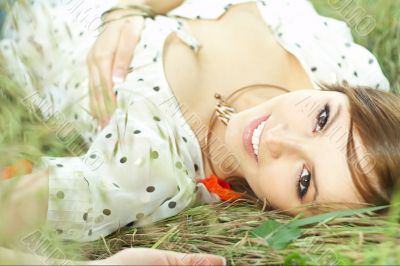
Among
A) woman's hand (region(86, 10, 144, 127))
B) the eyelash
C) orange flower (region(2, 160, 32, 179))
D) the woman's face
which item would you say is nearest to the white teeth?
the woman's face

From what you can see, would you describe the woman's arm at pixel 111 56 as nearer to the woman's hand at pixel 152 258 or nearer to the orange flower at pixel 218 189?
the orange flower at pixel 218 189

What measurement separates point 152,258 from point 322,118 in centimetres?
49

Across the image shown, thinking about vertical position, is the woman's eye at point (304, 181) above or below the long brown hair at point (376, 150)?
below

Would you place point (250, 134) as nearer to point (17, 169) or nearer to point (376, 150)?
point (376, 150)

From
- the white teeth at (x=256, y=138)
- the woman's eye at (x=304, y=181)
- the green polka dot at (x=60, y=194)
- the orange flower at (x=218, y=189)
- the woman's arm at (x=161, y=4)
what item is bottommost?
the orange flower at (x=218, y=189)

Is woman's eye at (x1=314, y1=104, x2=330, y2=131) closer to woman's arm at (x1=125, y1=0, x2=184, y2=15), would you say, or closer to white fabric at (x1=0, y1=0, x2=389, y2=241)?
white fabric at (x1=0, y1=0, x2=389, y2=241)

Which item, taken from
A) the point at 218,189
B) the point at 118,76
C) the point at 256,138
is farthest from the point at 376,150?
the point at 118,76

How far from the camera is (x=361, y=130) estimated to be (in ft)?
3.79

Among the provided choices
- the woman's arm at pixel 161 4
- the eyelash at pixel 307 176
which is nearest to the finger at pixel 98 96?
the woman's arm at pixel 161 4

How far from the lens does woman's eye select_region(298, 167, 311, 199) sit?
118 cm

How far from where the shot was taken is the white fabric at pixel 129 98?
114 centimetres

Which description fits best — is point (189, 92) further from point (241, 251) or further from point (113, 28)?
point (241, 251)

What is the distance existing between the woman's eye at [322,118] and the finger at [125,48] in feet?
1.51

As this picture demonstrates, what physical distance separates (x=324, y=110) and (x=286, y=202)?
0.65 ft
